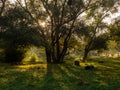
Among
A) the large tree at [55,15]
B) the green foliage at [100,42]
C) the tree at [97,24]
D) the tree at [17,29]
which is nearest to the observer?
the tree at [17,29]

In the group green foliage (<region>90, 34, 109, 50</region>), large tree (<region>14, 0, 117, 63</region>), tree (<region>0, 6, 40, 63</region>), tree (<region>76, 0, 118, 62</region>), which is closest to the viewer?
tree (<region>0, 6, 40, 63</region>)

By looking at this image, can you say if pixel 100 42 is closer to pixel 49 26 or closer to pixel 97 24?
pixel 97 24

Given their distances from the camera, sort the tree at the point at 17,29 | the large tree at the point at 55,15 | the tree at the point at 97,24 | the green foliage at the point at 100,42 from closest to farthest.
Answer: the tree at the point at 17,29, the large tree at the point at 55,15, the tree at the point at 97,24, the green foliage at the point at 100,42

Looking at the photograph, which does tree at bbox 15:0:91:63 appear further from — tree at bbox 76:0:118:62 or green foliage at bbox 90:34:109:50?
green foliage at bbox 90:34:109:50

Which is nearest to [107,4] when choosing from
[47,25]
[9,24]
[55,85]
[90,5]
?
[90,5]

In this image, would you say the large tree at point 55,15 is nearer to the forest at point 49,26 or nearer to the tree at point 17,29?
the forest at point 49,26

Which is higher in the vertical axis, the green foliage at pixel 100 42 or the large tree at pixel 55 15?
the large tree at pixel 55 15

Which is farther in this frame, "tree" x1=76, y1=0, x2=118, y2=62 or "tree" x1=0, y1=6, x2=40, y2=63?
"tree" x1=76, y1=0, x2=118, y2=62

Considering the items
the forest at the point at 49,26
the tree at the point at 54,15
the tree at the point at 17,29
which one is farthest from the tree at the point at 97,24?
the tree at the point at 17,29

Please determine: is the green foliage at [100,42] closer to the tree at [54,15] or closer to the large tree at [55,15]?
the large tree at [55,15]

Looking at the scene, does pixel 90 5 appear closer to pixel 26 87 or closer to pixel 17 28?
pixel 17 28

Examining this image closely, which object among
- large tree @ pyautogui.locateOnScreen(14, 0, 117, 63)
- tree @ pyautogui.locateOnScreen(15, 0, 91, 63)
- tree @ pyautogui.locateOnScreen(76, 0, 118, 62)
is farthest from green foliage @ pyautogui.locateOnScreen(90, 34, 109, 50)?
tree @ pyautogui.locateOnScreen(15, 0, 91, 63)

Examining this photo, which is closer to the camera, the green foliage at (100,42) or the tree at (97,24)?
the tree at (97,24)


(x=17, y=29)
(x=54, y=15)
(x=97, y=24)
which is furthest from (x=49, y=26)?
(x=97, y=24)
